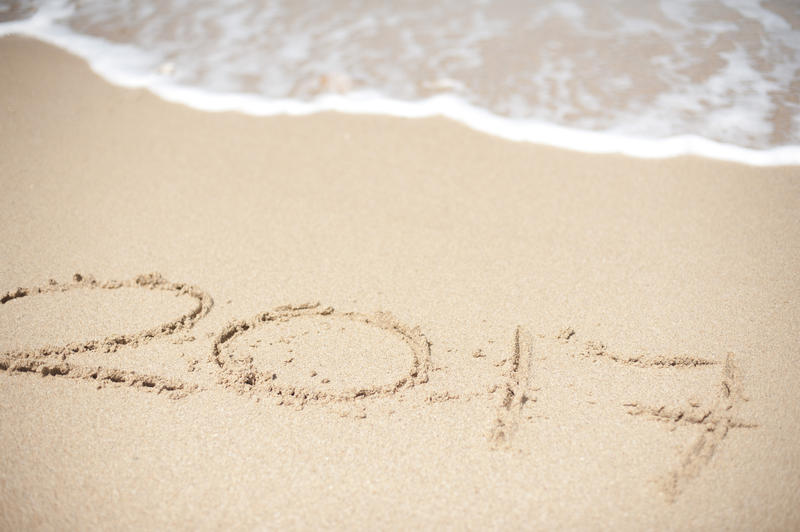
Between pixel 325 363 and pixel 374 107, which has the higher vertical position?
pixel 374 107

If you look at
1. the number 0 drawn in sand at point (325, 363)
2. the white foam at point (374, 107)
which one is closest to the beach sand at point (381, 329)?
the number 0 drawn in sand at point (325, 363)

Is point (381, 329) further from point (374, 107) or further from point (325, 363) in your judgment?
point (374, 107)

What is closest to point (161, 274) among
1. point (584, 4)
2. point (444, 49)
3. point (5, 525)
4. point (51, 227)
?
point (51, 227)

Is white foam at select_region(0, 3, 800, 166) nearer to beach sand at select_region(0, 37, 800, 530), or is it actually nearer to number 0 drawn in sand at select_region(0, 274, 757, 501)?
beach sand at select_region(0, 37, 800, 530)

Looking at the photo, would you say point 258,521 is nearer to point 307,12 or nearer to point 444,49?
point 444,49

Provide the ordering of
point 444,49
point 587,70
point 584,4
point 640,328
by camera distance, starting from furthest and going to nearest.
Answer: point 584,4 → point 444,49 → point 587,70 → point 640,328

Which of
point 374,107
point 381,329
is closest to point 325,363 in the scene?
point 381,329
